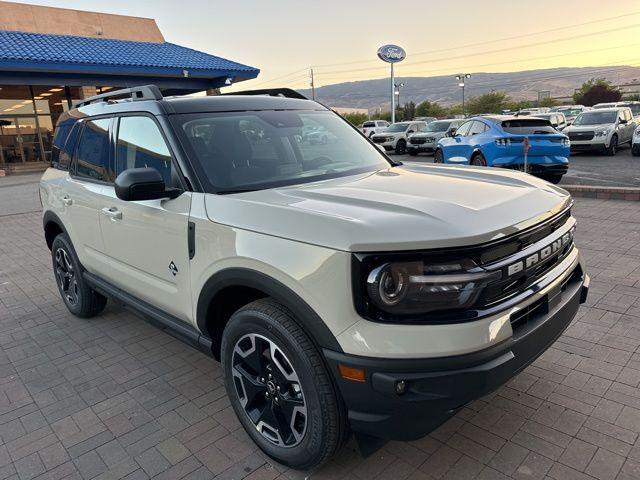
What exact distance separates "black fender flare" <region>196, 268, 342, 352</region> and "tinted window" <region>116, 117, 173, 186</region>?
772 mm

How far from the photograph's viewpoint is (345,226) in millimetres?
2090

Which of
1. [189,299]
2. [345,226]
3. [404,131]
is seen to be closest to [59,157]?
[189,299]

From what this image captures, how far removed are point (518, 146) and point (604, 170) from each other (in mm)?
5168

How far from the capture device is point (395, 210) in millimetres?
2240

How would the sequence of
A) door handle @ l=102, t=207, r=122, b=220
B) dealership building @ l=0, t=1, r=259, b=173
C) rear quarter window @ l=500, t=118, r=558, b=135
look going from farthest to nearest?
dealership building @ l=0, t=1, r=259, b=173 < rear quarter window @ l=500, t=118, r=558, b=135 < door handle @ l=102, t=207, r=122, b=220

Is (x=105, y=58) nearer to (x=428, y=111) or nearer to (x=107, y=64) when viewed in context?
(x=107, y=64)

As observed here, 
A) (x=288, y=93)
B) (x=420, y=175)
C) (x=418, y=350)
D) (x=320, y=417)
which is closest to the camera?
(x=418, y=350)

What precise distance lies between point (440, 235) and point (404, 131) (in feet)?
79.0

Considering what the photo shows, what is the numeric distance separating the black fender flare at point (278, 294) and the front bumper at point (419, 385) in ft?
0.26

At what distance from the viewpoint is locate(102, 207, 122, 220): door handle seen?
3.51 meters

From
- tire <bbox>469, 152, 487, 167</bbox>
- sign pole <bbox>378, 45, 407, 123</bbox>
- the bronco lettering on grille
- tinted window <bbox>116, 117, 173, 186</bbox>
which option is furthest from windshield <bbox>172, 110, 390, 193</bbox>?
sign pole <bbox>378, 45, 407, 123</bbox>

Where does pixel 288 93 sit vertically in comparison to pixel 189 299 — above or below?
above

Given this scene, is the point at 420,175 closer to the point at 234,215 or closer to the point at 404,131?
the point at 234,215

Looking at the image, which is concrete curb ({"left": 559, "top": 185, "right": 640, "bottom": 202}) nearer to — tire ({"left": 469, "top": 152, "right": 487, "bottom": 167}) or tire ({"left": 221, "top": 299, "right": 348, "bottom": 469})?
tire ({"left": 469, "top": 152, "right": 487, "bottom": 167})
